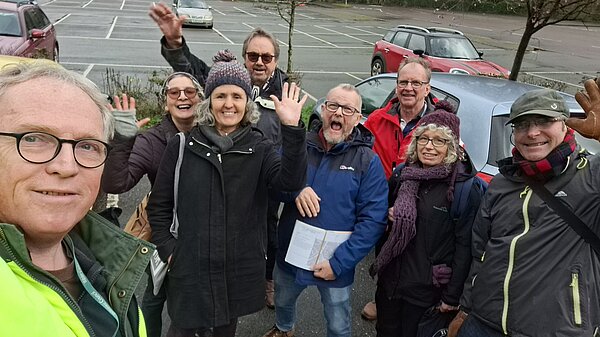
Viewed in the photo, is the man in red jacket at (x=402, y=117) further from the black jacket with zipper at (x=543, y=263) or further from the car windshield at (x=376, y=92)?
the car windshield at (x=376, y=92)

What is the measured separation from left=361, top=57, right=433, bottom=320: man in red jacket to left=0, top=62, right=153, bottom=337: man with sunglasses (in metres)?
2.34

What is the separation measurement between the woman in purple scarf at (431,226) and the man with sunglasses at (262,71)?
1.00 meters

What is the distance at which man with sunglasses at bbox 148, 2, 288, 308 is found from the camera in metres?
3.10

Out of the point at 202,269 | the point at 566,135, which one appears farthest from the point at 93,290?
the point at 566,135

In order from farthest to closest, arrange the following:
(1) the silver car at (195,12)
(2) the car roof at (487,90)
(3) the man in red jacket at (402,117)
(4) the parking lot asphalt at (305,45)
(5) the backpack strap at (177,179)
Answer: (1) the silver car at (195,12) → (4) the parking lot asphalt at (305,45) → (2) the car roof at (487,90) → (3) the man in red jacket at (402,117) → (5) the backpack strap at (177,179)

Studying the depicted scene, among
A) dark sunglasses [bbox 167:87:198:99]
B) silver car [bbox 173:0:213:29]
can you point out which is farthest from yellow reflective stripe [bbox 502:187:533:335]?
silver car [bbox 173:0:213:29]

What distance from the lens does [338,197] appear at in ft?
8.58

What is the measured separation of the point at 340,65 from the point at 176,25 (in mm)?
13406

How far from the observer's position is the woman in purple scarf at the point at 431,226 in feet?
8.07

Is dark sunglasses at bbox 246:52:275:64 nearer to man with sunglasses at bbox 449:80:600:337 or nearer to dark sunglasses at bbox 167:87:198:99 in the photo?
dark sunglasses at bbox 167:87:198:99

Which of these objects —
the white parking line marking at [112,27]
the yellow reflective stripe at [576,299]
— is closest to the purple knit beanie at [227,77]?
the yellow reflective stripe at [576,299]

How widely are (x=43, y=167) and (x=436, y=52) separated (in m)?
11.5

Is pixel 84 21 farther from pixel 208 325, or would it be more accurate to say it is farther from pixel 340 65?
pixel 208 325

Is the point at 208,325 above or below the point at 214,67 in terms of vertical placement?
below
